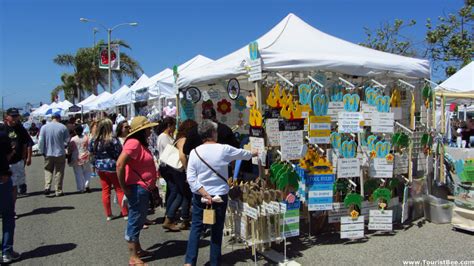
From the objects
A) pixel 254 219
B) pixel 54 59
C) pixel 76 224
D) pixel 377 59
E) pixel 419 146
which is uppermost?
pixel 54 59

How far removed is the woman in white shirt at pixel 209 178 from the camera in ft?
12.0

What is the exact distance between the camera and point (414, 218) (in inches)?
231

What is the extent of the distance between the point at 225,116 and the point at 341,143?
12.3 feet

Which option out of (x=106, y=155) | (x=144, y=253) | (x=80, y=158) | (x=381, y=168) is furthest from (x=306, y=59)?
(x=80, y=158)

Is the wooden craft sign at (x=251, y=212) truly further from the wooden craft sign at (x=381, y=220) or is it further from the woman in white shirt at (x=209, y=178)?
the wooden craft sign at (x=381, y=220)

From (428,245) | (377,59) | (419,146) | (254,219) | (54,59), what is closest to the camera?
(254,219)

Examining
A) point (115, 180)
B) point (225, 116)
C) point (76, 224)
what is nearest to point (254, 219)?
point (115, 180)

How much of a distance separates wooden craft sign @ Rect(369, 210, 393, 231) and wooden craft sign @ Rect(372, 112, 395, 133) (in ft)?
3.68

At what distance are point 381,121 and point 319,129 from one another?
99 centimetres

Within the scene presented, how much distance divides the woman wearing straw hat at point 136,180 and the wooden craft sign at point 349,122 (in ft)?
8.24

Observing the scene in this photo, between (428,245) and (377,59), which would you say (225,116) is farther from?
(428,245)

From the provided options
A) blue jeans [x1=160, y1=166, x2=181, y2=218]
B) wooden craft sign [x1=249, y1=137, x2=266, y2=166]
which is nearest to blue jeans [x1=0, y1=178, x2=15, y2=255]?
blue jeans [x1=160, y1=166, x2=181, y2=218]

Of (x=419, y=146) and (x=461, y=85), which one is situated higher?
(x=461, y=85)

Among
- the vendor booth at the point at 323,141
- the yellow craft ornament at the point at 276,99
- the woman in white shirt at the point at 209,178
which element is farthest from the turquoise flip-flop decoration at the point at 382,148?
the woman in white shirt at the point at 209,178
